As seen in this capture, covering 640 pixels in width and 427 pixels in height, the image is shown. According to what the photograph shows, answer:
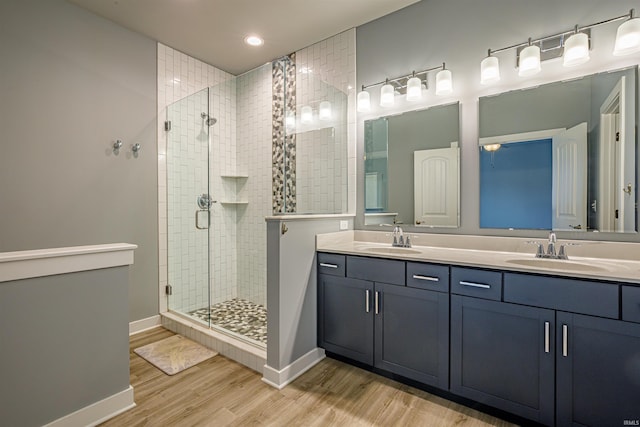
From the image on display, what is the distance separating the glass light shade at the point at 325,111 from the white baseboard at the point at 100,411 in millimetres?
2538

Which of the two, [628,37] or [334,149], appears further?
[334,149]

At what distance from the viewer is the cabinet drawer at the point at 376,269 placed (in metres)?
2.00

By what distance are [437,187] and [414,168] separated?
253 mm

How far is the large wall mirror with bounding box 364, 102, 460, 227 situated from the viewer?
2.36m

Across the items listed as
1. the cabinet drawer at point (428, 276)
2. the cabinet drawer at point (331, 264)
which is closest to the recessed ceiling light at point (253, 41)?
the cabinet drawer at point (331, 264)

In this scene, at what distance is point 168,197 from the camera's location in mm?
3217

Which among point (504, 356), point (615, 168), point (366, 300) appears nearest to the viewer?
point (504, 356)

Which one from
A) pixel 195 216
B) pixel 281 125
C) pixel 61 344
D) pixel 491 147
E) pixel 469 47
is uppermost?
pixel 469 47

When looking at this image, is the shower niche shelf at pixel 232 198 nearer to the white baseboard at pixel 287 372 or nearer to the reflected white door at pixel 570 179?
the white baseboard at pixel 287 372

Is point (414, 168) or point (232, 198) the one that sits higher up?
point (414, 168)

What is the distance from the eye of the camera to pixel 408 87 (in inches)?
98.0

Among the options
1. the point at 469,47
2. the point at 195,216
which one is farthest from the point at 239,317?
the point at 469,47

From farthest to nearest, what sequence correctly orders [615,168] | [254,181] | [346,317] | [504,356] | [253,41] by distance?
[254,181] → [253,41] → [346,317] → [615,168] → [504,356]

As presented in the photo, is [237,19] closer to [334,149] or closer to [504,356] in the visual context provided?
[334,149]
